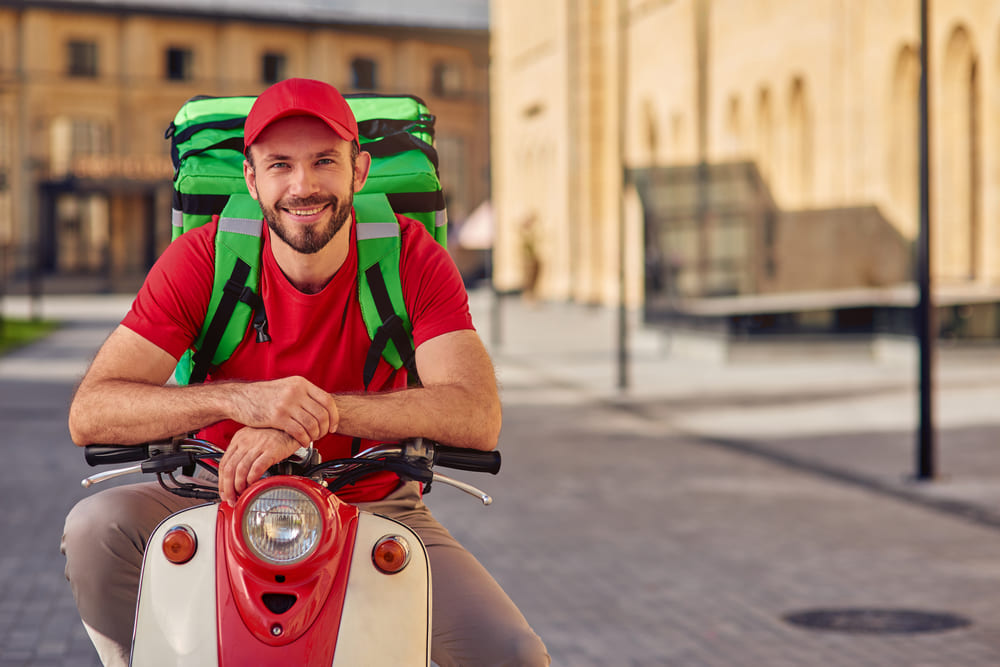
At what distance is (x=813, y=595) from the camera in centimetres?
715

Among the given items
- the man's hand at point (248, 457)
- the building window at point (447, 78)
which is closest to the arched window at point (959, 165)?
the man's hand at point (248, 457)

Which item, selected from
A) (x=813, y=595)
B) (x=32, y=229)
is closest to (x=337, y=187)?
(x=813, y=595)

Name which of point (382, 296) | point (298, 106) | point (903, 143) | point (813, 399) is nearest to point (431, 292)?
point (382, 296)

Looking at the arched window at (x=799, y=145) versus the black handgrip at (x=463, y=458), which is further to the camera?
the arched window at (x=799, y=145)

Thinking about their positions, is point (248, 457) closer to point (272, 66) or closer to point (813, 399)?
point (813, 399)

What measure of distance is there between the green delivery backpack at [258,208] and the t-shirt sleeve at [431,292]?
0.03m

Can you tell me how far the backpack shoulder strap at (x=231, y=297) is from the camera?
3.19 meters

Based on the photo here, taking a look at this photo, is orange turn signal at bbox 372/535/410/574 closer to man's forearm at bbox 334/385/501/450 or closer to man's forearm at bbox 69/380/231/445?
man's forearm at bbox 334/385/501/450

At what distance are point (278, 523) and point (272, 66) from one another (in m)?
69.9

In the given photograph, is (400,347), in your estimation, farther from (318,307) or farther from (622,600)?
(622,600)

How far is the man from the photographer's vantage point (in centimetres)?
286

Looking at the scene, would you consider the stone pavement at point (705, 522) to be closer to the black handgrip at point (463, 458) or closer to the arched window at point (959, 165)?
the black handgrip at point (463, 458)

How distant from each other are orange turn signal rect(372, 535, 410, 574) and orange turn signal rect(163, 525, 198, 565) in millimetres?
306

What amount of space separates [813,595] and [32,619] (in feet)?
11.2
